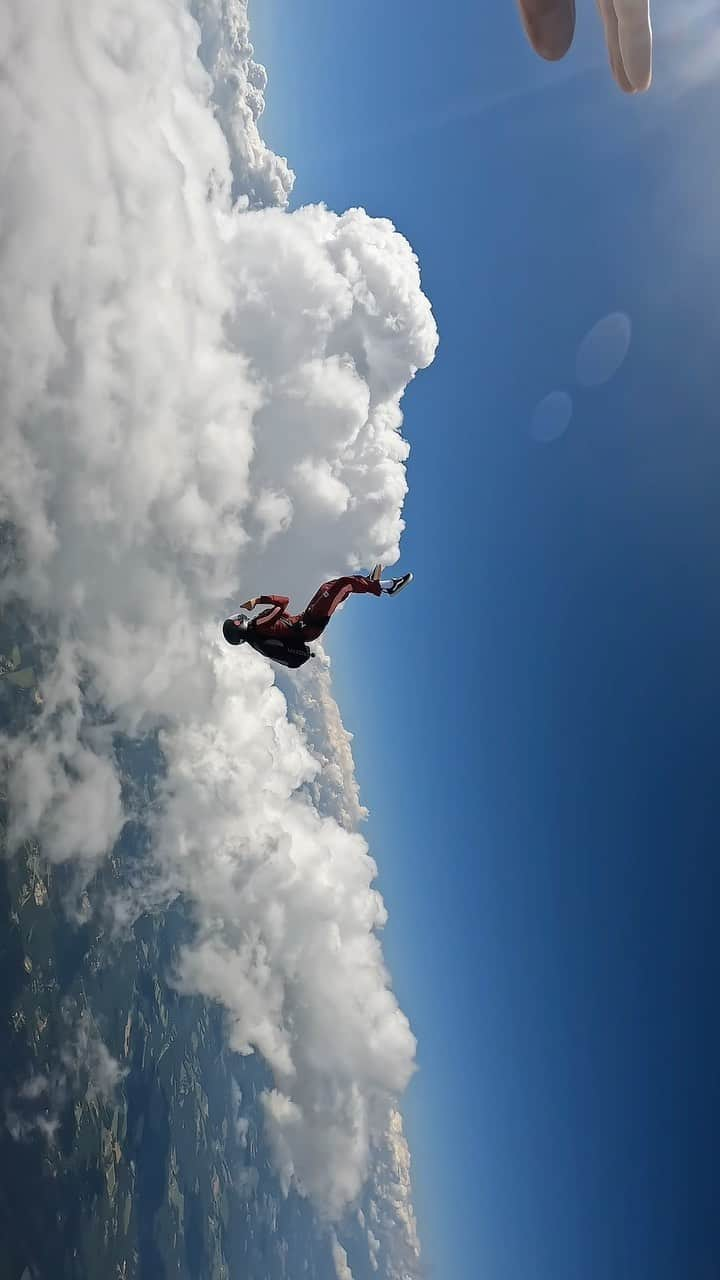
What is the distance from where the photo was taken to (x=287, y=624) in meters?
12.4

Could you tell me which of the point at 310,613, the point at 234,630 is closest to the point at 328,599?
the point at 310,613

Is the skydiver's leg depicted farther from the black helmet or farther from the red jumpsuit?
the black helmet

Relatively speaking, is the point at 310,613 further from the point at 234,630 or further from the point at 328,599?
the point at 234,630

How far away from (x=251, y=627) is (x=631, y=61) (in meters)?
9.90

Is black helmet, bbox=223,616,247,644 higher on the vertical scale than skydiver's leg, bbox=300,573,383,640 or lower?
lower

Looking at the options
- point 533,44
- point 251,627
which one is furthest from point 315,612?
point 533,44

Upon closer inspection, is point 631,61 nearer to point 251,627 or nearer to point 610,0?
point 610,0

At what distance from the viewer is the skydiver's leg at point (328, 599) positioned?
12.4 meters

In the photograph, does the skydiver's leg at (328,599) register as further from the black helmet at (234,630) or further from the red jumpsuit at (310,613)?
the black helmet at (234,630)

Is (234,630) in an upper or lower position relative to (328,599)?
lower

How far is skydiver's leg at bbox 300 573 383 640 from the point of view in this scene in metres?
12.4

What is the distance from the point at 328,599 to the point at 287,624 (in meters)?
0.97

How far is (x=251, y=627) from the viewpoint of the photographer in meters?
12.0

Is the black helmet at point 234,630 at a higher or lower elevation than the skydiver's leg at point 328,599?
lower
